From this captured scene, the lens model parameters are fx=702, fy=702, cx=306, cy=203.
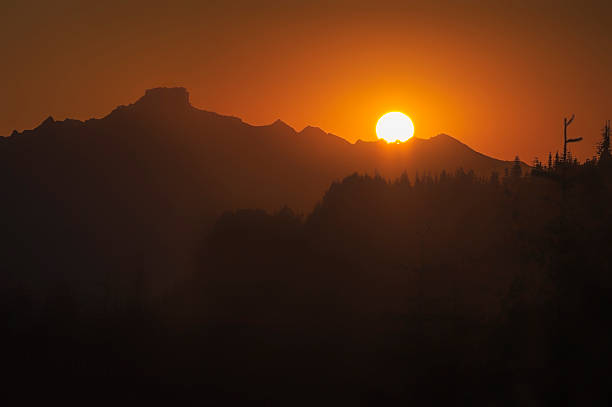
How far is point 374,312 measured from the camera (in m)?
58.0

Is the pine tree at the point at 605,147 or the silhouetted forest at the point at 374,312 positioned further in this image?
the pine tree at the point at 605,147

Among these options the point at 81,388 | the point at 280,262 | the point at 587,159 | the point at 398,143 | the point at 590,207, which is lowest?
the point at 81,388

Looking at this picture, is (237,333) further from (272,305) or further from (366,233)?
(366,233)

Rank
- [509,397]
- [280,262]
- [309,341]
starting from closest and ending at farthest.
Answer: [509,397], [309,341], [280,262]

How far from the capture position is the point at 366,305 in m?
61.7

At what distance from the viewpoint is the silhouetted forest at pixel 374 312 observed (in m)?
27.6

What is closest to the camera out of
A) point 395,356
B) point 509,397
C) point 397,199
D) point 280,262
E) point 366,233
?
point 509,397

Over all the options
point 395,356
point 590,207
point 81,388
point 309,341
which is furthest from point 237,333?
point 590,207

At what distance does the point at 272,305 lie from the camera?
66.6 metres

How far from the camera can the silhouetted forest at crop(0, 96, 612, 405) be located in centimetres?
2761

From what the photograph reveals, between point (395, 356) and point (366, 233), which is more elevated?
point (366, 233)

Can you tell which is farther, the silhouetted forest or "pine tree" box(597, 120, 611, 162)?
"pine tree" box(597, 120, 611, 162)

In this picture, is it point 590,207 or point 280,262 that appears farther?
point 280,262

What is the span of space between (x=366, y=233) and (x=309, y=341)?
28578 mm
